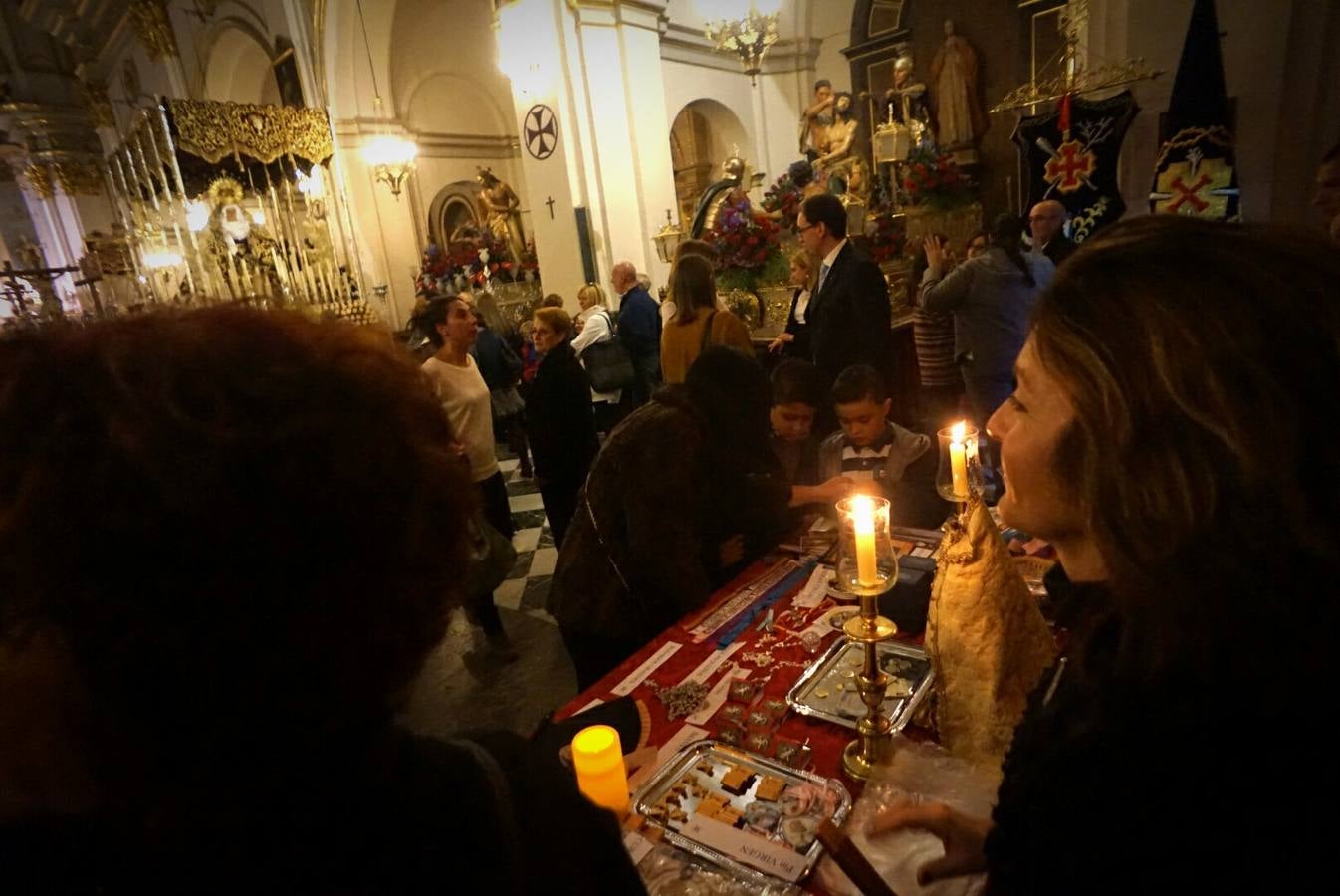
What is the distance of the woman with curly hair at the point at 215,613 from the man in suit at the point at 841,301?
3.14 metres

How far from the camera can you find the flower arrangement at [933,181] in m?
6.17

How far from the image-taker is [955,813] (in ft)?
3.68

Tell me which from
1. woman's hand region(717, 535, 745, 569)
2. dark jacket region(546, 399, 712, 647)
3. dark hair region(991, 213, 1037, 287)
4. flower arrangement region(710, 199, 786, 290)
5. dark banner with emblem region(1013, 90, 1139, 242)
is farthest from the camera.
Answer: flower arrangement region(710, 199, 786, 290)

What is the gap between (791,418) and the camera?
104 inches

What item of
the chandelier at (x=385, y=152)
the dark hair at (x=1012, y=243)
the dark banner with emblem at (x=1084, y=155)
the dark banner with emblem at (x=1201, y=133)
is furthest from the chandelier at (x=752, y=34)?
the dark hair at (x=1012, y=243)

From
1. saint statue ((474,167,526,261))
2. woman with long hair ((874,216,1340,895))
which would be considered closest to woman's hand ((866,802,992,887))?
woman with long hair ((874,216,1340,895))

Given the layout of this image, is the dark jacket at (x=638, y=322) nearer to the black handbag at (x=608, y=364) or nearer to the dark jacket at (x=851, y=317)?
the black handbag at (x=608, y=364)

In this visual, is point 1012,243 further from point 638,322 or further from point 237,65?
point 237,65

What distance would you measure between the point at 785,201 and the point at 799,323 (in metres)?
2.11

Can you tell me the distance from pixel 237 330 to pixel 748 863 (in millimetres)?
1103

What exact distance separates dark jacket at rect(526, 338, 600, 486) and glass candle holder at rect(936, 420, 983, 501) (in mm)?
2285

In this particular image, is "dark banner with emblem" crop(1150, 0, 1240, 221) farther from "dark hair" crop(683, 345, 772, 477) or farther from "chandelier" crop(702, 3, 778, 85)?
"chandelier" crop(702, 3, 778, 85)

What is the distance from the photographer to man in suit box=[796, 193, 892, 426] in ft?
11.5

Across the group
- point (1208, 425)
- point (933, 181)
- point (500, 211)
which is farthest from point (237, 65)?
point (1208, 425)
